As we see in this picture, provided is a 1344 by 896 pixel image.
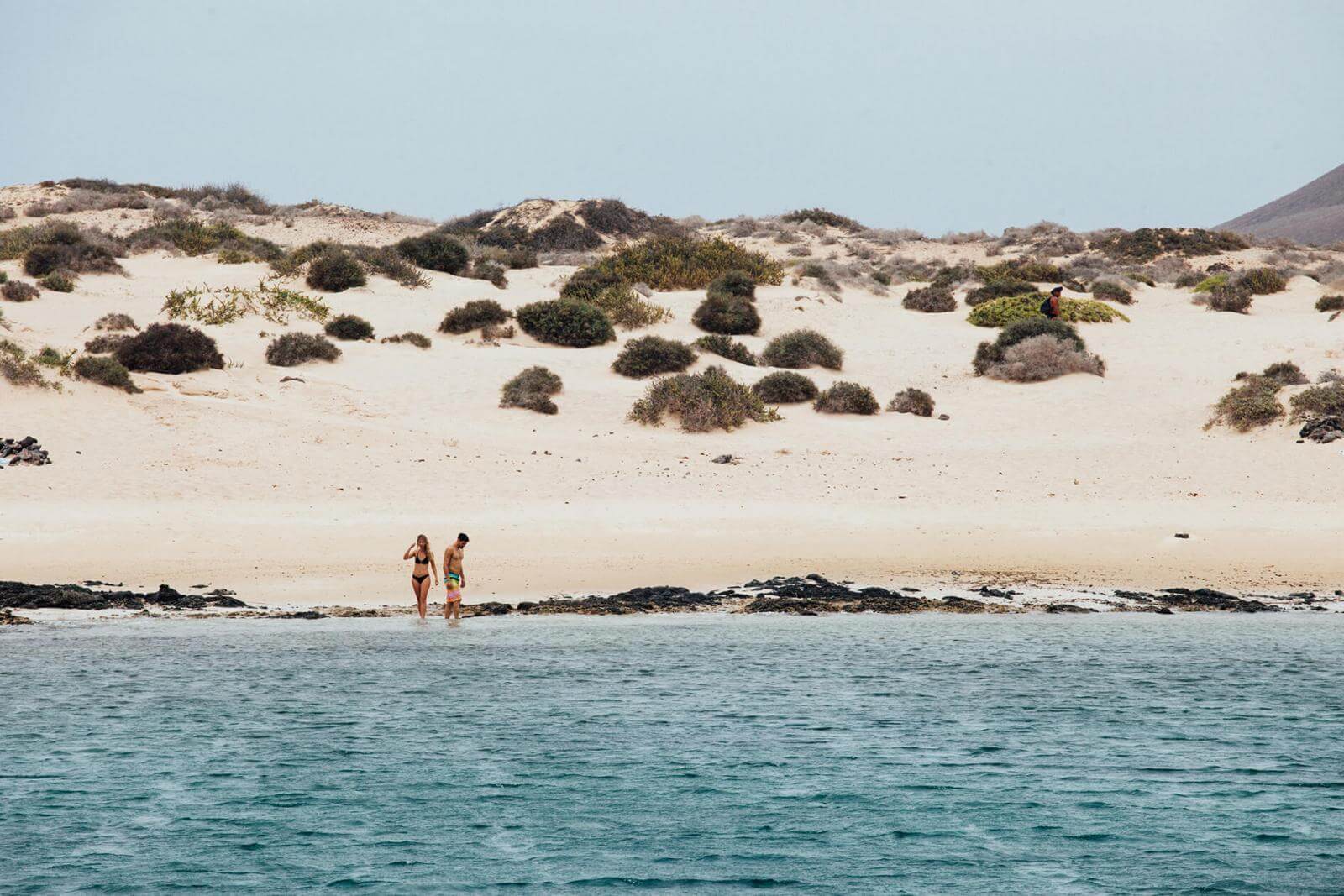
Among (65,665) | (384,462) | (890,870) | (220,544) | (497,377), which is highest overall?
(497,377)

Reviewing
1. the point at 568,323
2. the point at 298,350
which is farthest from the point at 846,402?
the point at 298,350

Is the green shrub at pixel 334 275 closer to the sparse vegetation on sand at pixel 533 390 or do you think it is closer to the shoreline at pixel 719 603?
the sparse vegetation on sand at pixel 533 390

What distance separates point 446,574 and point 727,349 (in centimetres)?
1984

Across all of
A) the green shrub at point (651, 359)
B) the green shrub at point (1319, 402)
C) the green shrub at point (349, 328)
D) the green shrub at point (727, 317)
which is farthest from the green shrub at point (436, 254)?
the green shrub at point (1319, 402)

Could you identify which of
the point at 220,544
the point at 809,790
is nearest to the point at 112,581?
the point at 220,544

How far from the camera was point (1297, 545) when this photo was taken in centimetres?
2148

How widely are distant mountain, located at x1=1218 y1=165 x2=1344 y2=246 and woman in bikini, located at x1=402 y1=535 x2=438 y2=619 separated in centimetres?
13058

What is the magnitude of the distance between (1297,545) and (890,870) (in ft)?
51.9

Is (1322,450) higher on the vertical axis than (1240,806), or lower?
higher

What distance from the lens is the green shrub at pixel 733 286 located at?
43312mm

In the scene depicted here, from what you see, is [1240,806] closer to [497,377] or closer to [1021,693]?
[1021,693]

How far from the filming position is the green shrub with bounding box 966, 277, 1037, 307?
46.0 meters

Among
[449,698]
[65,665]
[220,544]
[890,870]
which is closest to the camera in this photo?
[890,870]

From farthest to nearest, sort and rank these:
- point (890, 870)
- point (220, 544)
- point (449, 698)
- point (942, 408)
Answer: point (942, 408) → point (220, 544) → point (449, 698) → point (890, 870)
